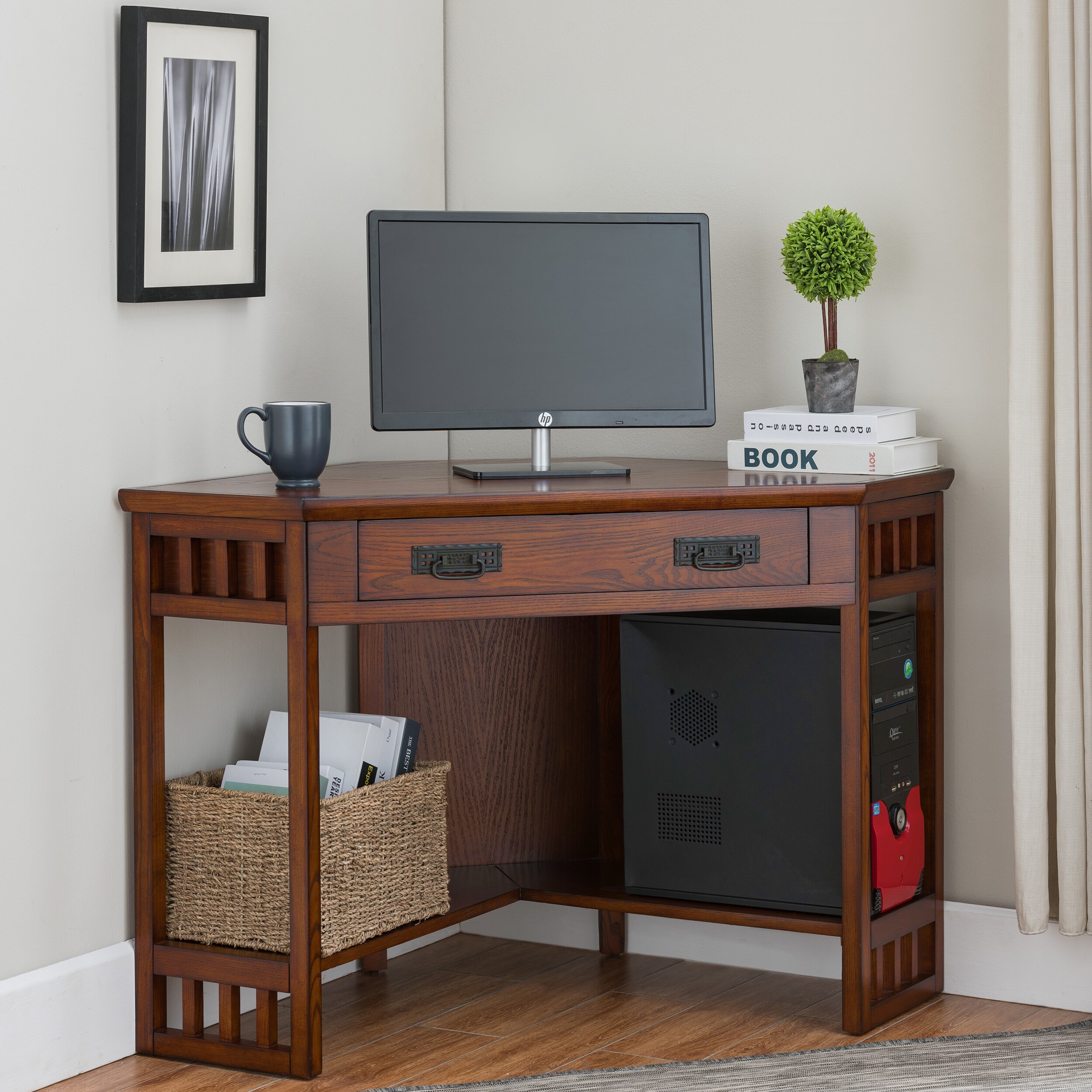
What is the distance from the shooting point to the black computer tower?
8.44 feet

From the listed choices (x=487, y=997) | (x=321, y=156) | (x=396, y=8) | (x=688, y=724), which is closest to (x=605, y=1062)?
(x=487, y=997)

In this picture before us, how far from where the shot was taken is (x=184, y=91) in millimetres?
2420

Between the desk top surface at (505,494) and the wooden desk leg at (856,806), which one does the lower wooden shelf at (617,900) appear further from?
the desk top surface at (505,494)

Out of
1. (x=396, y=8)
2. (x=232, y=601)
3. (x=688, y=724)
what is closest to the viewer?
(x=232, y=601)

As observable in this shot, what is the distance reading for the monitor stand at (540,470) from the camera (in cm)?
248

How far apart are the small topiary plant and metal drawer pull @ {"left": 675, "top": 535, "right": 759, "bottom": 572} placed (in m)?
0.41

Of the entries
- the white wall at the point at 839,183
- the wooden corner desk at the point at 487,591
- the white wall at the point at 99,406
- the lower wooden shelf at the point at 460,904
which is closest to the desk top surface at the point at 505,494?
the wooden corner desk at the point at 487,591

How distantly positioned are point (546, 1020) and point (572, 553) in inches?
31.6

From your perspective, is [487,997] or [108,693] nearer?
[108,693]

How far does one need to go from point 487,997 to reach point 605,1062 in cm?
37

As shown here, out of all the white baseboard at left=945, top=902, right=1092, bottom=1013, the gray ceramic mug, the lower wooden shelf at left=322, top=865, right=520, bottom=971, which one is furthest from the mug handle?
the white baseboard at left=945, top=902, right=1092, bottom=1013

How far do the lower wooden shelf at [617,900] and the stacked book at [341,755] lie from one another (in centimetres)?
36

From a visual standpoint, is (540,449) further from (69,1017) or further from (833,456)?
(69,1017)

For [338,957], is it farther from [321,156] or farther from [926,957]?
[321,156]
